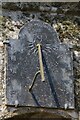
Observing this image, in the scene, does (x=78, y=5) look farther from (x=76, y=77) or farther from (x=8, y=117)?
(x=8, y=117)

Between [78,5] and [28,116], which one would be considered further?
[78,5]

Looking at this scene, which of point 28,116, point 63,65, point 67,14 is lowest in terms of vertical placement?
point 28,116

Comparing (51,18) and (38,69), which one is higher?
(51,18)

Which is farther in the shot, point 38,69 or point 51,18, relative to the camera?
point 51,18

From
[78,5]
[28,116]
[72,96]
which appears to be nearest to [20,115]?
[28,116]

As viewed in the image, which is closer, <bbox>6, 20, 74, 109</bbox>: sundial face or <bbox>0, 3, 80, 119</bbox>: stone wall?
<bbox>6, 20, 74, 109</bbox>: sundial face

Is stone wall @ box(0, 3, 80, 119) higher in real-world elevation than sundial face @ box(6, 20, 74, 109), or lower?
higher

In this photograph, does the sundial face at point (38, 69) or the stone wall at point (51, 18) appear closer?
the sundial face at point (38, 69)

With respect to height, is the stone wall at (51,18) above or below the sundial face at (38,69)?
above
